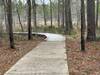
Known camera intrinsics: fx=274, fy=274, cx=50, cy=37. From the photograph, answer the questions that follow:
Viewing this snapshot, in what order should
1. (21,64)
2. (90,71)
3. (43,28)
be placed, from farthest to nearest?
(43,28)
(21,64)
(90,71)

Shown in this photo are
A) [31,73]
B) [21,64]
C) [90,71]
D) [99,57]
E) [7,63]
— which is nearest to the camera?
[31,73]

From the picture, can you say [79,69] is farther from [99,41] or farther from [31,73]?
[99,41]

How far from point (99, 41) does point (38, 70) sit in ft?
34.1

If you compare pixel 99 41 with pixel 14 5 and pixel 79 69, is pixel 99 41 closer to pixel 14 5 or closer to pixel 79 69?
pixel 79 69

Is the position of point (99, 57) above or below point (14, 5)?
below

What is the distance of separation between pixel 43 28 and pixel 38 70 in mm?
27971

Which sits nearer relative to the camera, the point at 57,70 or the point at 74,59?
the point at 57,70

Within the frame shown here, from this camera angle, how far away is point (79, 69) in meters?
9.27

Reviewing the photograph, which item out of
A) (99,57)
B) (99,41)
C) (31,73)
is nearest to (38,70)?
(31,73)

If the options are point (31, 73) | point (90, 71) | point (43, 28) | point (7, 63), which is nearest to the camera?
point (31, 73)

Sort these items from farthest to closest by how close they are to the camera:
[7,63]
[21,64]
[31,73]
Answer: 1. [7,63]
2. [21,64]
3. [31,73]

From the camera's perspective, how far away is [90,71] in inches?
353

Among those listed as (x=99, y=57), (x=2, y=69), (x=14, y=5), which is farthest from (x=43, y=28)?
(x=2, y=69)

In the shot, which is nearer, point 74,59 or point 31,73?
point 31,73
